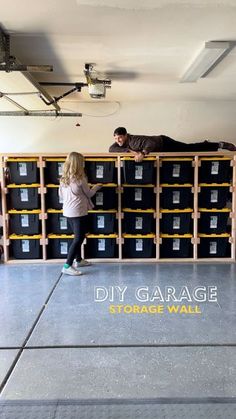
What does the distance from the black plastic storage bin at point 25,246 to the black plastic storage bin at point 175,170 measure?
1.98m

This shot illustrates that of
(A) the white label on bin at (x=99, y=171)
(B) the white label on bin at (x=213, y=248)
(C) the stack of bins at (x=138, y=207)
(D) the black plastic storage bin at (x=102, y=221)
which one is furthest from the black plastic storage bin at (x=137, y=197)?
(B) the white label on bin at (x=213, y=248)

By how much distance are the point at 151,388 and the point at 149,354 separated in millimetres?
406

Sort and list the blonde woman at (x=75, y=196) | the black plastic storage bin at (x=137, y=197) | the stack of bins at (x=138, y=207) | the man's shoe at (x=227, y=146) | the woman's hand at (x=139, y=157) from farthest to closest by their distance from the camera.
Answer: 1. the man's shoe at (x=227, y=146)
2. the black plastic storage bin at (x=137, y=197)
3. the stack of bins at (x=138, y=207)
4. the woman's hand at (x=139, y=157)
5. the blonde woman at (x=75, y=196)

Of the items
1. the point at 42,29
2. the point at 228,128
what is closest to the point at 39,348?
the point at 42,29

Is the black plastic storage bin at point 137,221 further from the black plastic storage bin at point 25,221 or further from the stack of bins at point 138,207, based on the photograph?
the black plastic storage bin at point 25,221

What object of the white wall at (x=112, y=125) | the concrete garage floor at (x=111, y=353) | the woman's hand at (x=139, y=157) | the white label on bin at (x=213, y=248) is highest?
the white wall at (x=112, y=125)

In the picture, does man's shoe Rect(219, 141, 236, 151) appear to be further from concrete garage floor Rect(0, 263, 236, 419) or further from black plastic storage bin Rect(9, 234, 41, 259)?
black plastic storage bin Rect(9, 234, 41, 259)

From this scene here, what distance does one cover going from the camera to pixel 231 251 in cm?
516

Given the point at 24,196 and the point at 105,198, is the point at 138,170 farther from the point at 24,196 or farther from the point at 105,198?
the point at 24,196

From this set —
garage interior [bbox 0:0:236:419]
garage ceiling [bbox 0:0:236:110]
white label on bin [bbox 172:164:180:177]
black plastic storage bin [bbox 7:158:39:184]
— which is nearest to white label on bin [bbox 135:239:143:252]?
garage interior [bbox 0:0:236:419]

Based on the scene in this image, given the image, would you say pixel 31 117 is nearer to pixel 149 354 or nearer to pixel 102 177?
pixel 102 177

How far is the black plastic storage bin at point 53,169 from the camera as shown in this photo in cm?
491

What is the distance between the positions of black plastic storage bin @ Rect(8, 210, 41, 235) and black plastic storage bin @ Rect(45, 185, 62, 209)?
0.69 feet

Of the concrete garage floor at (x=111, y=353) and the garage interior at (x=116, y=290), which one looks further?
the garage interior at (x=116, y=290)
